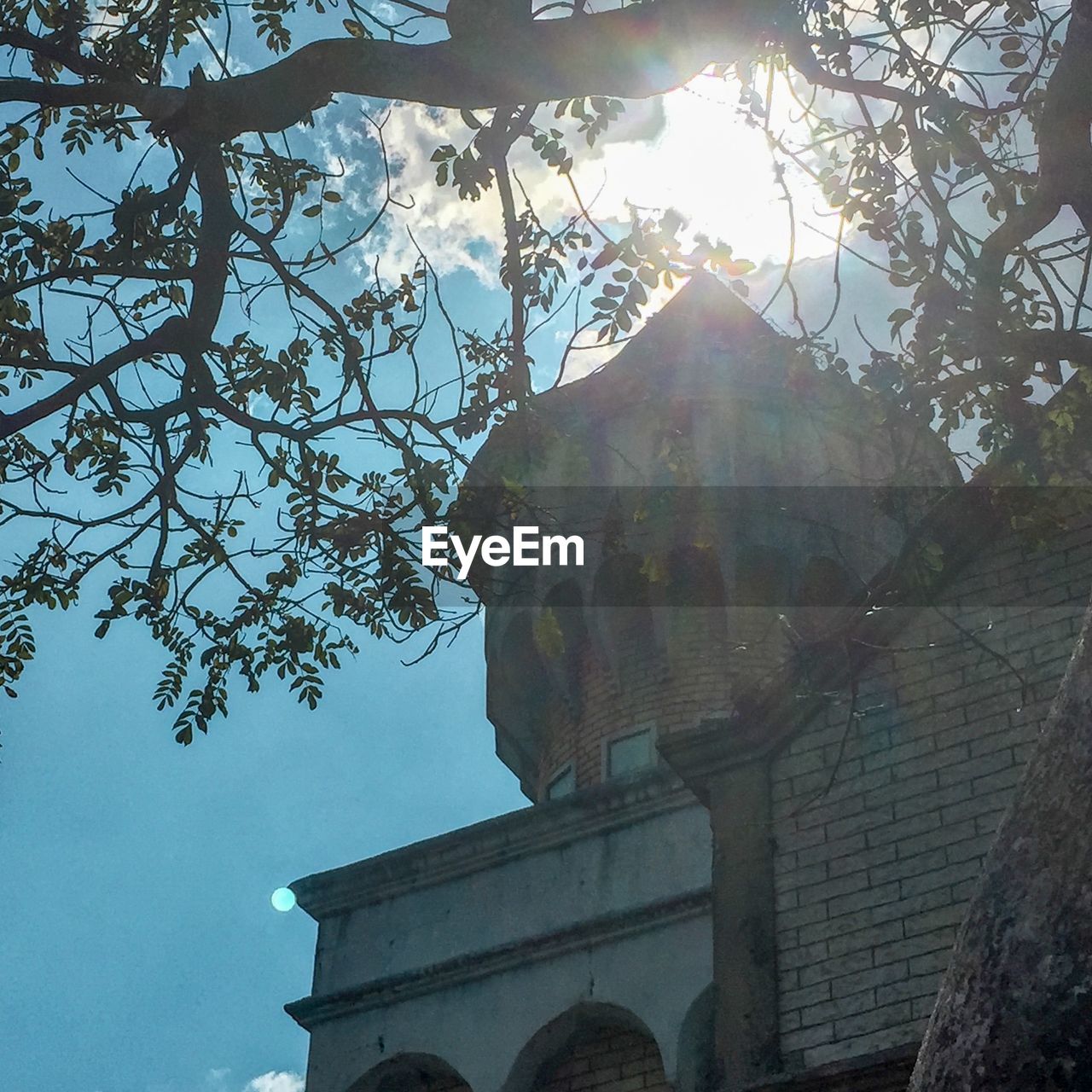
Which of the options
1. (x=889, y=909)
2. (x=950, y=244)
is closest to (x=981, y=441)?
(x=950, y=244)

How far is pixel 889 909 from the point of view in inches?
341

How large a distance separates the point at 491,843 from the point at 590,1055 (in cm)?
233

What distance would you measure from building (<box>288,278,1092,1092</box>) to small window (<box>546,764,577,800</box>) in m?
0.06

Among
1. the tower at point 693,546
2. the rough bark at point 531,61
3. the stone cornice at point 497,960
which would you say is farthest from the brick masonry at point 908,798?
the tower at point 693,546

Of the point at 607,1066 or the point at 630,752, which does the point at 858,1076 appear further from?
the point at 630,752

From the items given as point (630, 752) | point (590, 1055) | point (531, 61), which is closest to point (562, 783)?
point (630, 752)

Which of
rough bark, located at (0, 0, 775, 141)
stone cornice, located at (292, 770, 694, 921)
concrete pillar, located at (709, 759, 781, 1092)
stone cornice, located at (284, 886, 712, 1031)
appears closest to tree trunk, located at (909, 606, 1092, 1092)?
rough bark, located at (0, 0, 775, 141)

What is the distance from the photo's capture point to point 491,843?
15.6 metres

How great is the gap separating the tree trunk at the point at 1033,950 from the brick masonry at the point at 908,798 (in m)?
5.39

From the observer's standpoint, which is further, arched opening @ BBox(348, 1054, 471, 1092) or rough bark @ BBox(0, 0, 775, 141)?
arched opening @ BBox(348, 1054, 471, 1092)

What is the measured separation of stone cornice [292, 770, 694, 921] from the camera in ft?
48.8

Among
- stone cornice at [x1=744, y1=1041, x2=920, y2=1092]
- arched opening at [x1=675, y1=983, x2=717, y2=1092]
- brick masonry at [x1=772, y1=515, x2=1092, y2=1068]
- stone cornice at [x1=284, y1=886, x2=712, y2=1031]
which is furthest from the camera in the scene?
stone cornice at [x1=284, y1=886, x2=712, y2=1031]

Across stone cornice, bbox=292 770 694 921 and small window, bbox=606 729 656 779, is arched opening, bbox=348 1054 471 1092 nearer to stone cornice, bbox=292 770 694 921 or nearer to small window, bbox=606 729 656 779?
stone cornice, bbox=292 770 694 921

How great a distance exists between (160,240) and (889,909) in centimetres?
545
